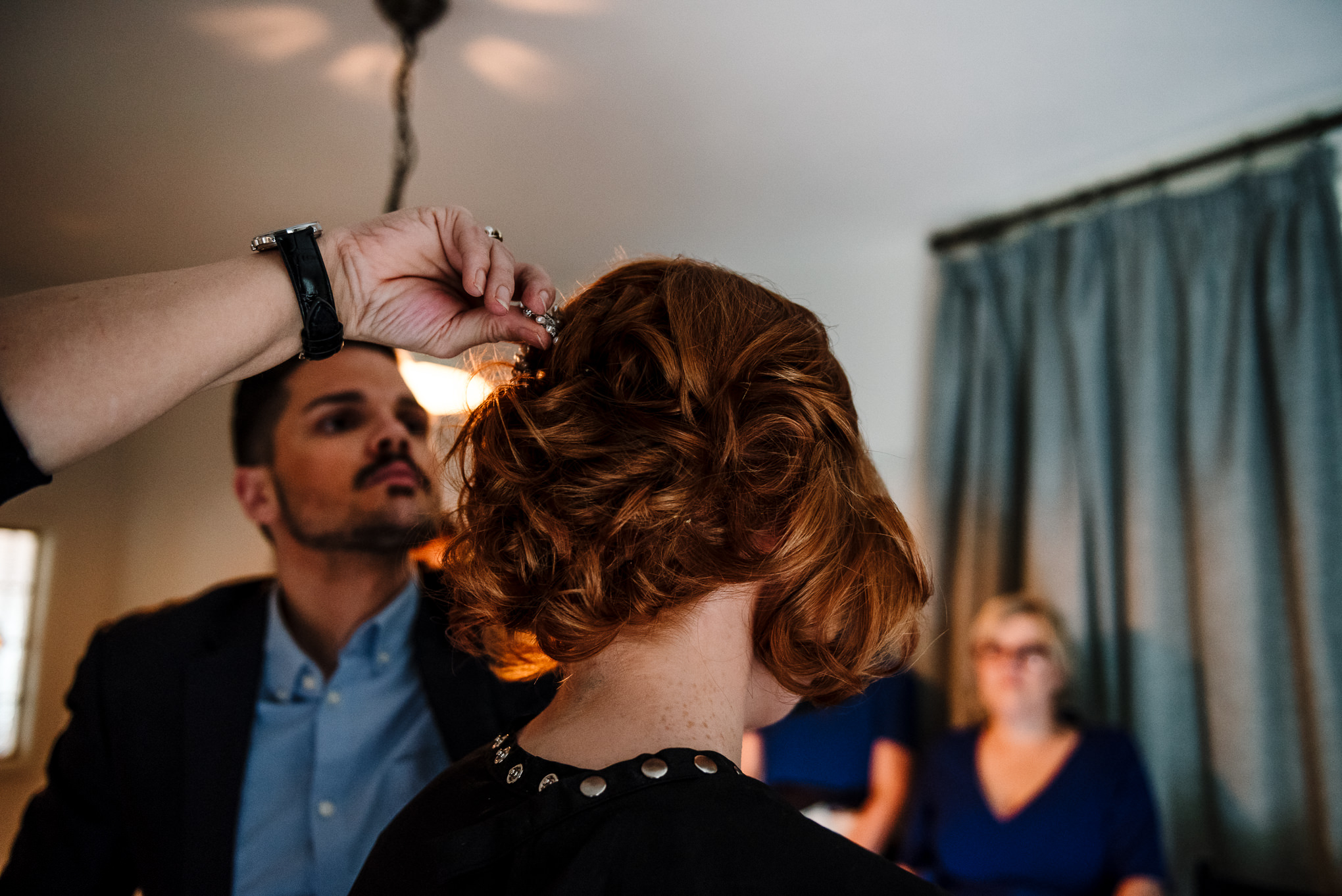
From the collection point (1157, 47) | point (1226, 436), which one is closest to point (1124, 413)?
point (1226, 436)

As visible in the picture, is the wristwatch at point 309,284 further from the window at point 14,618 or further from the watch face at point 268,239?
the window at point 14,618

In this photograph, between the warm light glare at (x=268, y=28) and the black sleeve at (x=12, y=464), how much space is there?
159cm

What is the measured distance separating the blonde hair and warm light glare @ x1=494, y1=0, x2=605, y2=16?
1856mm

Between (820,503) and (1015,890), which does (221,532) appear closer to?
(820,503)

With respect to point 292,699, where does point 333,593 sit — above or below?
above

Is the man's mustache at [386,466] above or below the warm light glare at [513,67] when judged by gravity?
below

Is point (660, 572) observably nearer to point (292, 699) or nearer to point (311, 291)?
point (311, 291)

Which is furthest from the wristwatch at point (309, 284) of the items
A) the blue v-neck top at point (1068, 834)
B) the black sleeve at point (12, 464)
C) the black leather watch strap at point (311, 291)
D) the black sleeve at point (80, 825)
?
the blue v-neck top at point (1068, 834)

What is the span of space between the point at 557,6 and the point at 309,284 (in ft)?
4.39

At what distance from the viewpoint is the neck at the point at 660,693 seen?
0.59 metres

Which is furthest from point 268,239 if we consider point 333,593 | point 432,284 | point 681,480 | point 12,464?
point 333,593

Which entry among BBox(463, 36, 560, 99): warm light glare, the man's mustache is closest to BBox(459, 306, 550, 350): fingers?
the man's mustache

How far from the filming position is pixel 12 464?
20.1 inches

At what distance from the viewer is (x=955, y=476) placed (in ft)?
9.01
